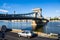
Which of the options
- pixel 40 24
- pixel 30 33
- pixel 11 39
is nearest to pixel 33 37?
pixel 30 33

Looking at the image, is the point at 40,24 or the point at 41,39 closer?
the point at 41,39

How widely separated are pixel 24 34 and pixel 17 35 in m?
0.30

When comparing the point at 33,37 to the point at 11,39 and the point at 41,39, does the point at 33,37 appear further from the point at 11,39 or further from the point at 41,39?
the point at 11,39

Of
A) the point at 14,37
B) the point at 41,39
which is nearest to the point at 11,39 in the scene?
the point at 14,37

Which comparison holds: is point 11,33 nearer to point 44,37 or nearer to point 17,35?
point 17,35

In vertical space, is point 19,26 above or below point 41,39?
above

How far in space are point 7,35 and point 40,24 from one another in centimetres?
295

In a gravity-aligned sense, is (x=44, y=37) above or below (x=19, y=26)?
below

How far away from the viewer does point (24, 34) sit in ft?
12.1

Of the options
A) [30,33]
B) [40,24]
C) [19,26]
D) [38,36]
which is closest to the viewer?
[30,33]

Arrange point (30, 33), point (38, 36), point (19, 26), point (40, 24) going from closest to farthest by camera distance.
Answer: point (30, 33) → point (38, 36) → point (19, 26) → point (40, 24)

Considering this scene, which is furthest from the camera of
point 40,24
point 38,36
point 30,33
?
point 40,24

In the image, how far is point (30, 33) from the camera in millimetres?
3621

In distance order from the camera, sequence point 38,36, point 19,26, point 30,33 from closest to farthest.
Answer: point 30,33, point 38,36, point 19,26
